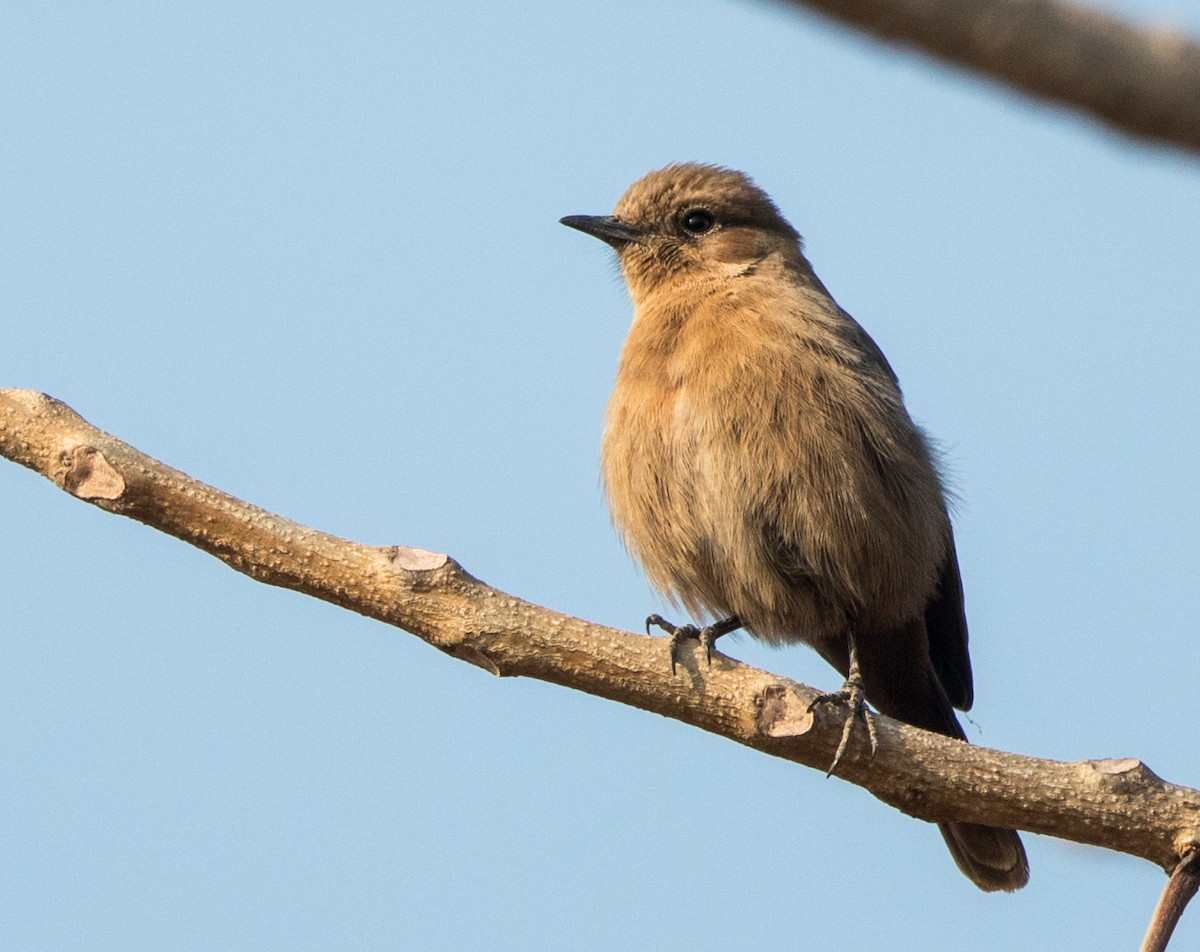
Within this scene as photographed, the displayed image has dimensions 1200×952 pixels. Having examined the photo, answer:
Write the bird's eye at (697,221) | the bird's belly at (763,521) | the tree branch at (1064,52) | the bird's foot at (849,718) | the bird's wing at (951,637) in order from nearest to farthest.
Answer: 1. the tree branch at (1064,52)
2. the bird's foot at (849,718)
3. the bird's belly at (763,521)
4. the bird's wing at (951,637)
5. the bird's eye at (697,221)

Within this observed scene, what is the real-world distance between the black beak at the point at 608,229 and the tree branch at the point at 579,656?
11.5 ft

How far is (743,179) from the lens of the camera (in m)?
7.94

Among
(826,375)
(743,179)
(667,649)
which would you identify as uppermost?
(743,179)

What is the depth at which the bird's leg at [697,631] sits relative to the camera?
4.84m

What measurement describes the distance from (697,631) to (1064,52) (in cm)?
448

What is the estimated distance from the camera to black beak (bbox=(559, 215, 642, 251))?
7758 mm

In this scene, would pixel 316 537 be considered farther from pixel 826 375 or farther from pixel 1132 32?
pixel 1132 32

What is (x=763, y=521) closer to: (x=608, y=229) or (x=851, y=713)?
(x=851, y=713)

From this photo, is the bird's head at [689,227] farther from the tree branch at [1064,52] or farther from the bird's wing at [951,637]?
the tree branch at [1064,52]

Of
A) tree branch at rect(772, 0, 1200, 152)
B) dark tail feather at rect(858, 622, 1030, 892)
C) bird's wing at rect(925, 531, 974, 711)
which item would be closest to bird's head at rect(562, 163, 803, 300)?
bird's wing at rect(925, 531, 974, 711)

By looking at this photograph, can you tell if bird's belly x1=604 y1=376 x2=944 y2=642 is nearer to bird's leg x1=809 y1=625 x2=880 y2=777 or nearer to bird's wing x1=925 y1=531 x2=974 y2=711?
bird's wing x1=925 y1=531 x2=974 y2=711

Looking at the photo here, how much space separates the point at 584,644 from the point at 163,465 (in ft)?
4.53

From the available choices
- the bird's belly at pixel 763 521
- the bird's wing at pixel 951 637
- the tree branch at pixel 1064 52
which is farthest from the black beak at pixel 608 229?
the tree branch at pixel 1064 52

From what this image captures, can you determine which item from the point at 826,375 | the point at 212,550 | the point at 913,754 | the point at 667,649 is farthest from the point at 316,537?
the point at 826,375
